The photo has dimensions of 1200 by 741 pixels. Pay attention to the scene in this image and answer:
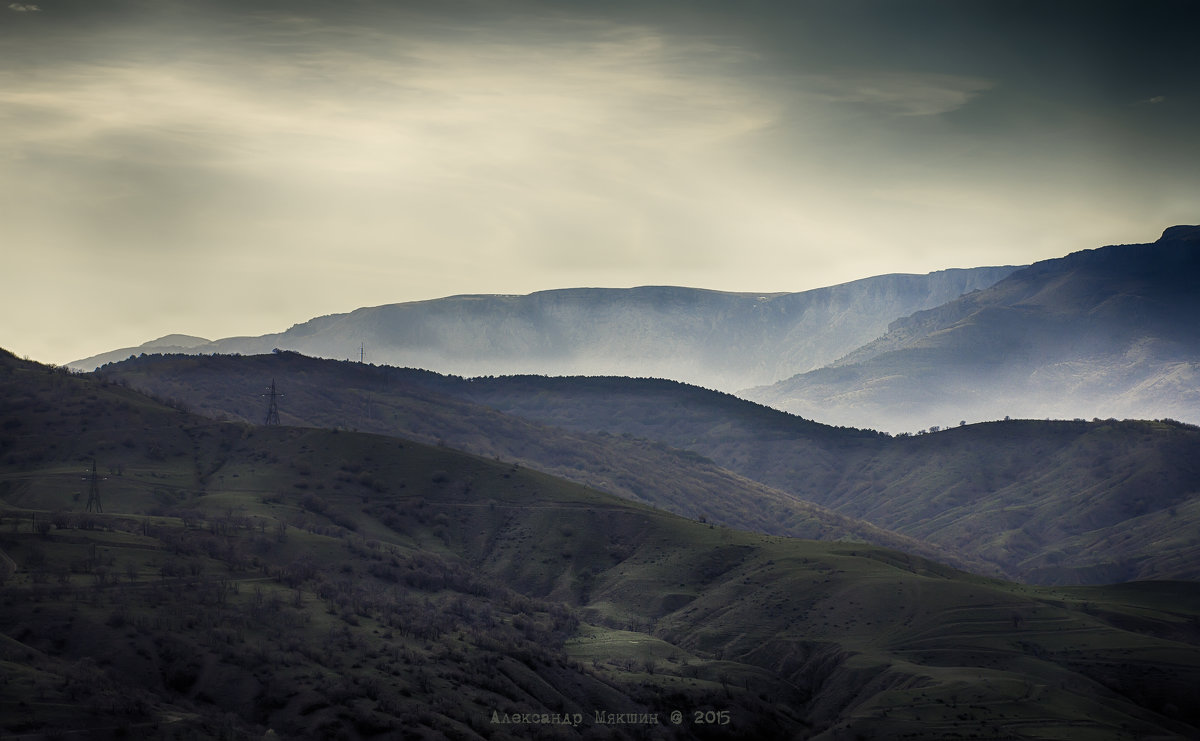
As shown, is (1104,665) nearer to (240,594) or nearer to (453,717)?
(453,717)

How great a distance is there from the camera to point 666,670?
547 feet

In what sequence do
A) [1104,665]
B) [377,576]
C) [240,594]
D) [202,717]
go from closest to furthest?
1. [202,717]
2. [240,594]
3. [1104,665]
4. [377,576]

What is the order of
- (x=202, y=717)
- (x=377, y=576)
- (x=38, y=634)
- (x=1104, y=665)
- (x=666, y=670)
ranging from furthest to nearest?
(x=377, y=576) < (x=1104, y=665) < (x=666, y=670) < (x=38, y=634) < (x=202, y=717)

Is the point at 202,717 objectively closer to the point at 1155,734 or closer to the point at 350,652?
the point at 350,652

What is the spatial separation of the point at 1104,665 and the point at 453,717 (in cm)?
9951

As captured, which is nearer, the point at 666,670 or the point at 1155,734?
the point at 1155,734

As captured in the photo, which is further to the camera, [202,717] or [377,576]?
[377,576]

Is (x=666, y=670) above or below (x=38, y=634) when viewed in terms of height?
below

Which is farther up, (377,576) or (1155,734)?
(377,576)

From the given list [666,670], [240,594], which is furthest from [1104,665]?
[240,594]

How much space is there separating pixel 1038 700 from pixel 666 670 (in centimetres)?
4627

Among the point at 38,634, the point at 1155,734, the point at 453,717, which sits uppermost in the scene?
the point at 38,634

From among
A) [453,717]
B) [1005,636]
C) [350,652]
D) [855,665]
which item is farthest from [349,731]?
[1005,636]

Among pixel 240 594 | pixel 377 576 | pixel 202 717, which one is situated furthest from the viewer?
pixel 377 576
